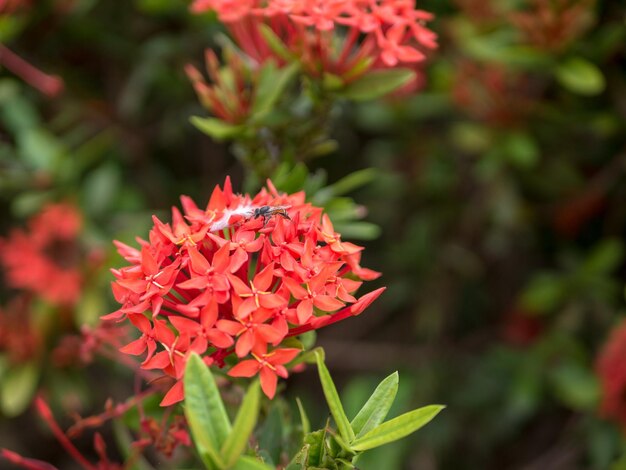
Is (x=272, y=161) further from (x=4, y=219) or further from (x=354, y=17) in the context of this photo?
(x=4, y=219)

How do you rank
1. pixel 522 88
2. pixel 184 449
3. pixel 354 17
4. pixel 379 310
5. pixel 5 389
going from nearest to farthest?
pixel 354 17 → pixel 184 449 → pixel 5 389 → pixel 522 88 → pixel 379 310

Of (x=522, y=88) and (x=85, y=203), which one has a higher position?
(x=522, y=88)

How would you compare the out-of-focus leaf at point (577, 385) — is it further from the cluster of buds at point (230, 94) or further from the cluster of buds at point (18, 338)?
the cluster of buds at point (18, 338)

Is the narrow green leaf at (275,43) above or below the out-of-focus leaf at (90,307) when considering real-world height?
above

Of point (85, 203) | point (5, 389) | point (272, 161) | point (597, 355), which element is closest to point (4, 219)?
point (85, 203)

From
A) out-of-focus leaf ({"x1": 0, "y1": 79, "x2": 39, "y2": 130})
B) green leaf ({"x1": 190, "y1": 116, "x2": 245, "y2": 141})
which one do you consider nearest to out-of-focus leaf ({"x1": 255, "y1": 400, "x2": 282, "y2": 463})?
green leaf ({"x1": 190, "y1": 116, "x2": 245, "y2": 141})

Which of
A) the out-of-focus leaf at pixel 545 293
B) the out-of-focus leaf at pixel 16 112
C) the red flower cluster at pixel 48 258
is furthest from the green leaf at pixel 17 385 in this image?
the out-of-focus leaf at pixel 545 293
